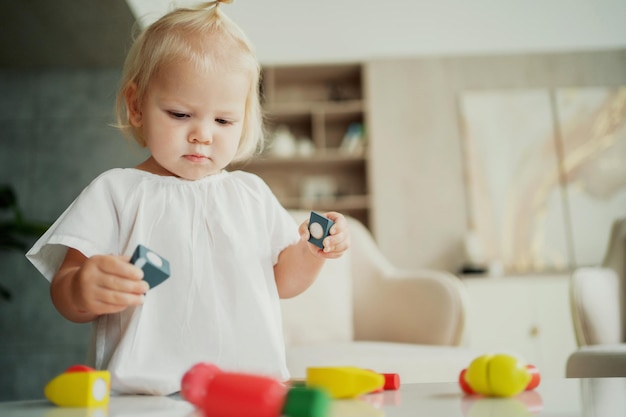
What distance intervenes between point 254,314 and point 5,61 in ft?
8.02

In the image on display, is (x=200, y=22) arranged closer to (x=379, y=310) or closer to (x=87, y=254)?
(x=87, y=254)

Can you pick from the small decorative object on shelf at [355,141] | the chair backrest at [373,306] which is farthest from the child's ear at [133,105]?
the small decorative object on shelf at [355,141]

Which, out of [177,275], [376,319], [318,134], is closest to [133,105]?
[177,275]

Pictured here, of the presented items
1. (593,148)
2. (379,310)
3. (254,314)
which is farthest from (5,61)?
(593,148)

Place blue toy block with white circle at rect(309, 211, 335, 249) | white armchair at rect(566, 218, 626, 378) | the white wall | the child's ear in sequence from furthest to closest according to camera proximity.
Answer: the white wall → white armchair at rect(566, 218, 626, 378) → the child's ear → blue toy block with white circle at rect(309, 211, 335, 249)

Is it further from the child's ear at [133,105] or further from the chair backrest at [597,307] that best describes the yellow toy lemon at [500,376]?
the chair backrest at [597,307]

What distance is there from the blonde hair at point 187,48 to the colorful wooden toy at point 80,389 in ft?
1.18

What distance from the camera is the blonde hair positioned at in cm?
65

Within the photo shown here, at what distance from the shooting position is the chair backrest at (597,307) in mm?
1244

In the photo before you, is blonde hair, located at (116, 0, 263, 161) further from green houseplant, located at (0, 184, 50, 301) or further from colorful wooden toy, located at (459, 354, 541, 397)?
green houseplant, located at (0, 184, 50, 301)

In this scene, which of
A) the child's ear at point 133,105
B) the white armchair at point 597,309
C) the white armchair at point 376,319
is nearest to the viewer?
the child's ear at point 133,105

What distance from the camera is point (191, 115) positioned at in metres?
0.65

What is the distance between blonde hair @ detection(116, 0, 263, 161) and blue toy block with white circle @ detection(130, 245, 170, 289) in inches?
10.8

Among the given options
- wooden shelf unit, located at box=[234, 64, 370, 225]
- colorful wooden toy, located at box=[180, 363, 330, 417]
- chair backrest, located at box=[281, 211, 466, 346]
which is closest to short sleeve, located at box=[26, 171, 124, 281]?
colorful wooden toy, located at box=[180, 363, 330, 417]
